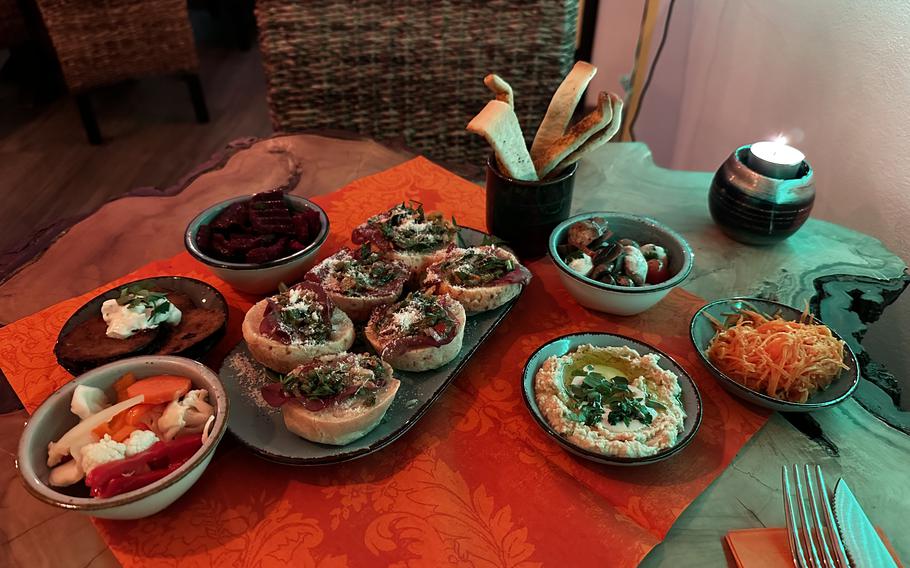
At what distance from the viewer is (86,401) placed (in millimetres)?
A: 1428

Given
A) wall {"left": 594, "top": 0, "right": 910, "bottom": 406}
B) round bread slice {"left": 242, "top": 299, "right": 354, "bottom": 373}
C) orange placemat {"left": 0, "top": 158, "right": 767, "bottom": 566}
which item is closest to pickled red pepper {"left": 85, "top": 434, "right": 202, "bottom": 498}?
orange placemat {"left": 0, "top": 158, "right": 767, "bottom": 566}

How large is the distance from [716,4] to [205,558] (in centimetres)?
402

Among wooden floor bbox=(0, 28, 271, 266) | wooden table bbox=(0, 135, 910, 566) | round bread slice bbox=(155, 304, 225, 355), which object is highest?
round bread slice bbox=(155, 304, 225, 355)

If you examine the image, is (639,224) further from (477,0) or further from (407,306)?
(477,0)

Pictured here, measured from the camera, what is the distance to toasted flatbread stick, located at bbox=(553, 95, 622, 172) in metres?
1.95

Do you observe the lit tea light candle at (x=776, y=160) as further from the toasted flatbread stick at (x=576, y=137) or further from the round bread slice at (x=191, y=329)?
the round bread slice at (x=191, y=329)

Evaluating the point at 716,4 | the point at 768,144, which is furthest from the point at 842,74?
the point at 716,4

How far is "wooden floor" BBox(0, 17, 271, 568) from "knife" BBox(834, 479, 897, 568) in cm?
402

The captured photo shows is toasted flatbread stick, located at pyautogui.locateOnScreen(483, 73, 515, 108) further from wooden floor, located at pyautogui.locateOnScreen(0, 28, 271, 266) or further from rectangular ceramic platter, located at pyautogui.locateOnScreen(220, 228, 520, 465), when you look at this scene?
wooden floor, located at pyautogui.locateOnScreen(0, 28, 271, 266)

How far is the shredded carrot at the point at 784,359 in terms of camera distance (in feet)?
5.45

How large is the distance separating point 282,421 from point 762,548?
117cm

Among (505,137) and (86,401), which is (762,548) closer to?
(505,137)

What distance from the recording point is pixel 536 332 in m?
1.96

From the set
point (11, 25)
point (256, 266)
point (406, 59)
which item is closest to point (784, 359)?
point (256, 266)
